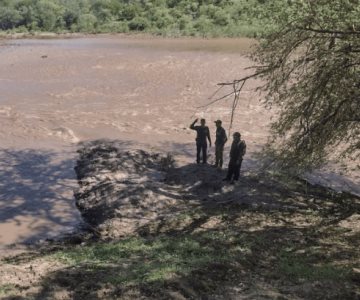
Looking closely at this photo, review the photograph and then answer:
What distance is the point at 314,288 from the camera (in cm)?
732

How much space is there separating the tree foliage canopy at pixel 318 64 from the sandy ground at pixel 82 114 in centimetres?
540

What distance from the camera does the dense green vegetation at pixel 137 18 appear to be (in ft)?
219

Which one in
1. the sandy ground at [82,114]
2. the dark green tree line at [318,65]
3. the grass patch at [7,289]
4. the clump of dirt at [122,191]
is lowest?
the sandy ground at [82,114]

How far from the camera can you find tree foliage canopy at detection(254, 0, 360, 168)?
804cm

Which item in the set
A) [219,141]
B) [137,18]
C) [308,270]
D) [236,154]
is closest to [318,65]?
[308,270]

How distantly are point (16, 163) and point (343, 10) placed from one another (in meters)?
11.1

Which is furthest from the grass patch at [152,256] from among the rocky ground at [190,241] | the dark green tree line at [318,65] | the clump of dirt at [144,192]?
the dark green tree line at [318,65]

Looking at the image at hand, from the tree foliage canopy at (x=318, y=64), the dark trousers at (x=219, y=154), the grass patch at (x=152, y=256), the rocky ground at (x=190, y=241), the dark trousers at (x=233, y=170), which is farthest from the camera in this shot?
the dark trousers at (x=219, y=154)

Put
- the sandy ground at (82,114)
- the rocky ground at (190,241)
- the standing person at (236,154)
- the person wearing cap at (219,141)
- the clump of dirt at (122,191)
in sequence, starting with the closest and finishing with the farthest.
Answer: the rocky ground at (190,241)
the clump of dirt at (122,191)
the standing person at (236,154)
the sandy ground at (82,114)
the person wearing cap at (219,141)

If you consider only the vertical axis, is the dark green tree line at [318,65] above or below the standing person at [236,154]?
above

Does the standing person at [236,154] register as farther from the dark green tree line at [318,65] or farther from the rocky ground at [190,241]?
the dark green tree line at [318,65]

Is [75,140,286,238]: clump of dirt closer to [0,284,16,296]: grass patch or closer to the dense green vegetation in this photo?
[0,284,16,296]: grass patch

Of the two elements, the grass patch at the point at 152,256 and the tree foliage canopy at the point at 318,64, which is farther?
the tree foliage canopy at the point at 318,64

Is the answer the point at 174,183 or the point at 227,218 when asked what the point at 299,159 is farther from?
the point at 174,183
